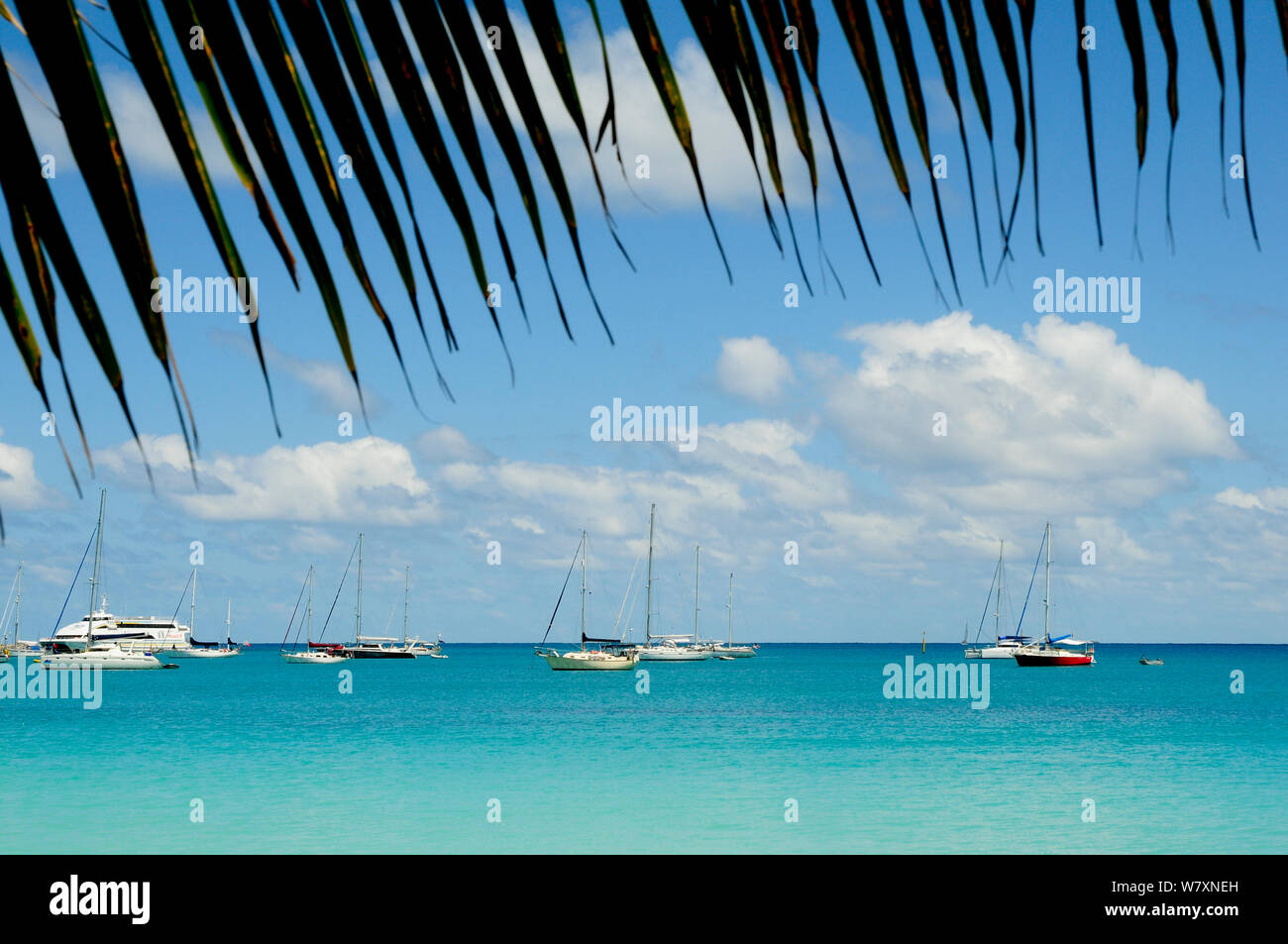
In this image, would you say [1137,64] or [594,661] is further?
[594,661]

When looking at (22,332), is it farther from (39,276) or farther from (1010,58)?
(1010,58)

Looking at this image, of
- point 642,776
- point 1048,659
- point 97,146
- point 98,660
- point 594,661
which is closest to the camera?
point 97,146

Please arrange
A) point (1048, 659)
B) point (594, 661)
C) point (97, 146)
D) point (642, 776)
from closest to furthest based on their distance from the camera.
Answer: point (97, 146) < point (642, 776) < point (594, 661) < point (1048, 659)

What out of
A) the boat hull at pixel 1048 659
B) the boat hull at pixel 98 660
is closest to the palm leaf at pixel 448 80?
the boat hull at pixel 98 660

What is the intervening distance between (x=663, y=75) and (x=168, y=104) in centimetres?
34

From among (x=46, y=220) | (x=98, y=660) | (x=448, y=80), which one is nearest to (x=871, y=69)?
(x=448, y=80)

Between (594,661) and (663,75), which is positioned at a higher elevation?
(663,75)

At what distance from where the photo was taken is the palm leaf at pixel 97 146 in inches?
28.9

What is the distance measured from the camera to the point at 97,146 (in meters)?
0.75

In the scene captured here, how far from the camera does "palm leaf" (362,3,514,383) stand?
806 mm

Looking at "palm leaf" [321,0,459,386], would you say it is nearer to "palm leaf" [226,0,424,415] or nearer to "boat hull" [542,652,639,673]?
"palm leaf" [226,0,424,415]
